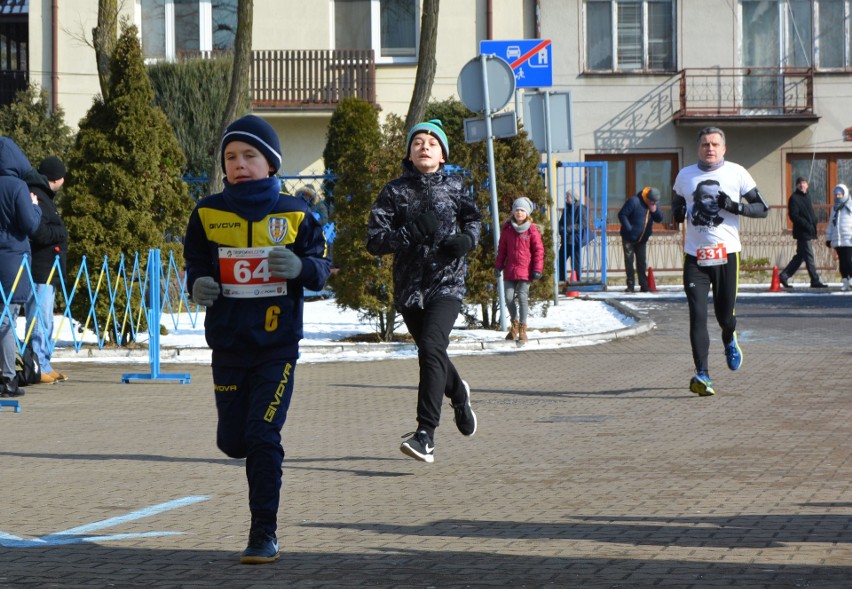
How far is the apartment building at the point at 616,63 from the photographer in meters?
33.3

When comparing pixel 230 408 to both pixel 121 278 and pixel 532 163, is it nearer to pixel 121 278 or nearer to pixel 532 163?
pixel 121 278

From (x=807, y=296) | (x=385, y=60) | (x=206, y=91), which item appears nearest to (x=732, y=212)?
(x=807, y=296)

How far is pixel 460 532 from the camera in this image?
246 inches

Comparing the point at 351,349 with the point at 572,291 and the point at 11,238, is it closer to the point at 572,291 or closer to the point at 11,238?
the point at 11,238

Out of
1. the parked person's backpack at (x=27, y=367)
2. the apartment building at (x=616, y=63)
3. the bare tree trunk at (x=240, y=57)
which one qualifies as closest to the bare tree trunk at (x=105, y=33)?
the bare tree trunk at (x=240, y=57)

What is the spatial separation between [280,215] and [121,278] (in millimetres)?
10369

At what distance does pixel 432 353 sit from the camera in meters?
8.39

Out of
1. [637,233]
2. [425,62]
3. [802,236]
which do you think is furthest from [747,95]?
[425,62]

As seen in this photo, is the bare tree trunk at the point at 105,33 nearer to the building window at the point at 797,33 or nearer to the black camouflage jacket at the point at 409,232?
the black camouflage jacket at the point at 409,232

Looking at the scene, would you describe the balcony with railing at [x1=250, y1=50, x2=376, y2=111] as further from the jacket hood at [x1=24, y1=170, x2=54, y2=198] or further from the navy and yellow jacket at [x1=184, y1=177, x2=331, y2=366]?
the navy and yellow jacket at [x1=184, y1=177, x2=331, y2=366]

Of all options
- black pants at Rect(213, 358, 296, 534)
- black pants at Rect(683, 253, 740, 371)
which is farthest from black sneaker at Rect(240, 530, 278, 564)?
Answer: black pants at Rect(683, 253, 740, 371)

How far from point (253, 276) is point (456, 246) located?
256cm

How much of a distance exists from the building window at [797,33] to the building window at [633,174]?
9.40 ft

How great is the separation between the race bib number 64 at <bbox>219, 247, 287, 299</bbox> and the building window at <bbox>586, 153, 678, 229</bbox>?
28726 mm
